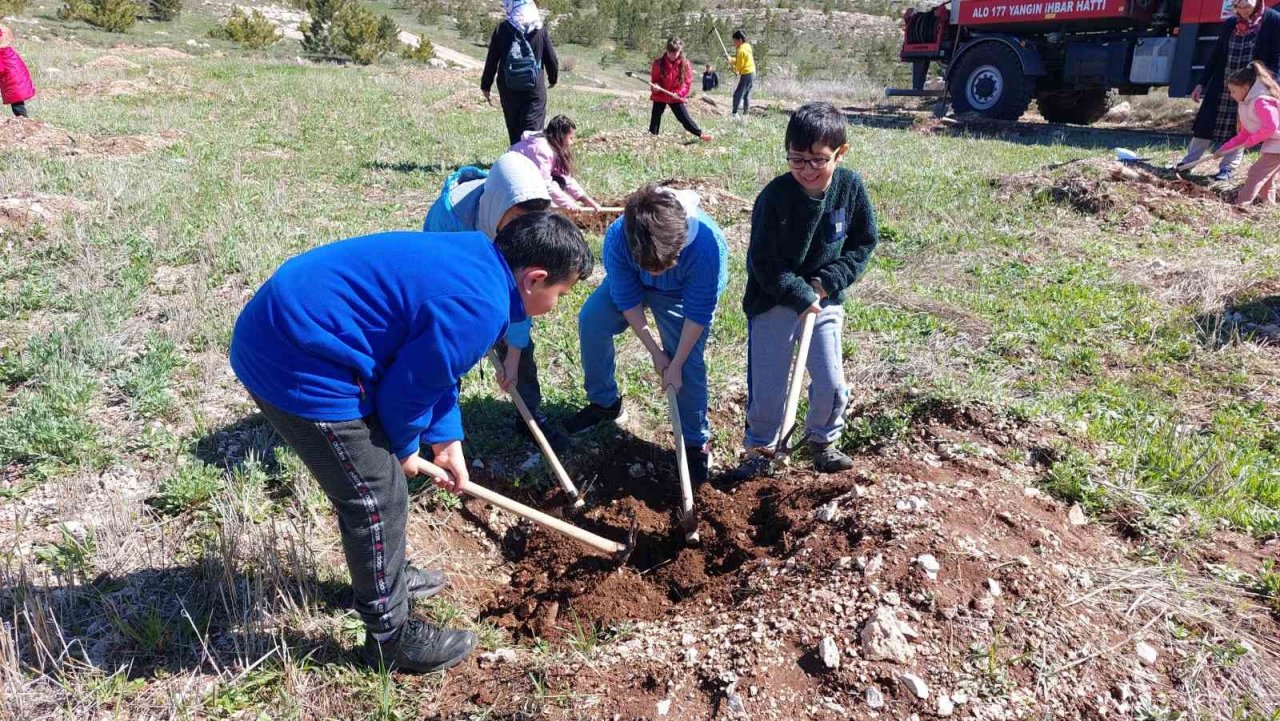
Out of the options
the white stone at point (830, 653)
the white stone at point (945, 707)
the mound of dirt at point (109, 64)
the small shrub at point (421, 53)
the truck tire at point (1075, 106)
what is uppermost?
the small shrub at point (421, 53)

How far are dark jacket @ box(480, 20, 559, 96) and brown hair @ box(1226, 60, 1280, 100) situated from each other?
6.54 metres

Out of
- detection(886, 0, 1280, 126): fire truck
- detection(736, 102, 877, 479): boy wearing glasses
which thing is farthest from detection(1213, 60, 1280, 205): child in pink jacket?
detection(736, 102, 877, 479): boy wearing glasses

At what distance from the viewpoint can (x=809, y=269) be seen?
3242 millimetres

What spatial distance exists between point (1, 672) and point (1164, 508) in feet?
13.0

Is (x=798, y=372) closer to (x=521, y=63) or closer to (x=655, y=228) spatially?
(x=655, y=228)

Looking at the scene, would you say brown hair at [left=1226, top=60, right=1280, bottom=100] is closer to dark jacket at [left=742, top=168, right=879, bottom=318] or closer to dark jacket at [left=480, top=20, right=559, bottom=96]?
dark jacket at [left=742, top=168, right=879, bottom=318]

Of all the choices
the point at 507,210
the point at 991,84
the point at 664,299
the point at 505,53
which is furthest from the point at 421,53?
the point at 507,210

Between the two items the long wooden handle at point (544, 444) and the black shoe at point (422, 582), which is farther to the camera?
the long wooden handle at point (544, 444)

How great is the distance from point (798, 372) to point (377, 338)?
6.13 ft

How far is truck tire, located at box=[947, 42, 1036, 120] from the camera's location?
42.0 feet

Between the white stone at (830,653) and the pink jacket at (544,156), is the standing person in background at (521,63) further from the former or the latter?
the white stone at (830,653)

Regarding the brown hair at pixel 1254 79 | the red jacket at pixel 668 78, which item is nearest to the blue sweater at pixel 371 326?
the brown hair at pixel 1254 79

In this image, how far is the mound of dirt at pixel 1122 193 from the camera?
677cm

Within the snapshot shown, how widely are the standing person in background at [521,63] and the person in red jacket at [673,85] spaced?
3.31m
